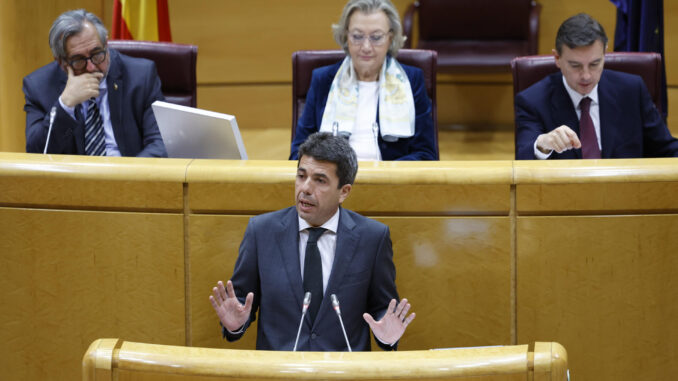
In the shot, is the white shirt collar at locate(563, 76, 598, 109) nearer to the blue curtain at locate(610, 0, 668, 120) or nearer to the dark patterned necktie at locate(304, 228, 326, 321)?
the blue curtain at locate(610, 0, 668, 120)

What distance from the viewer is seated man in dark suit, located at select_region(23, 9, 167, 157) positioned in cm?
212

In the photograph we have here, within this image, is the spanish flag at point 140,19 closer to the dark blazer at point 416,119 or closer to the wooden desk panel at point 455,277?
the dark blazer at point 416,119

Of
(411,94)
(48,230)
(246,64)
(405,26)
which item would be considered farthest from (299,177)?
(246,64)

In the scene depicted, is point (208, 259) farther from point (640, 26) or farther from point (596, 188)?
point (640, 26)

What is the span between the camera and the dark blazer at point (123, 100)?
2205mm

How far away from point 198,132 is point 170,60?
0.69 m

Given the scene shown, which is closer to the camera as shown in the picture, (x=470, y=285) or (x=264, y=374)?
(x=264, y=374)

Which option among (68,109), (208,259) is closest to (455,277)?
(208,259)

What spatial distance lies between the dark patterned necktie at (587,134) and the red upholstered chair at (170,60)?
1.08 metres

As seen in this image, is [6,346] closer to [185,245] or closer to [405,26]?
[185,245]

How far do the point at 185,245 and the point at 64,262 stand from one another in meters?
0.24

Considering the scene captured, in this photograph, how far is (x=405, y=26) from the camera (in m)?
3.37

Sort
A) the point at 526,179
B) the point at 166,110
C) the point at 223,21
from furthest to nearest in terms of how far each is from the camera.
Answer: the point at 223,21 < the point at 166,110 < the point at 526,179

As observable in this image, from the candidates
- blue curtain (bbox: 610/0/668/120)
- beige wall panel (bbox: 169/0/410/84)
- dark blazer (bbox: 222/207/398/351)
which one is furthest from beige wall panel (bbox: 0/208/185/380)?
beige wall panel (bbox: 169/0/410/84)
